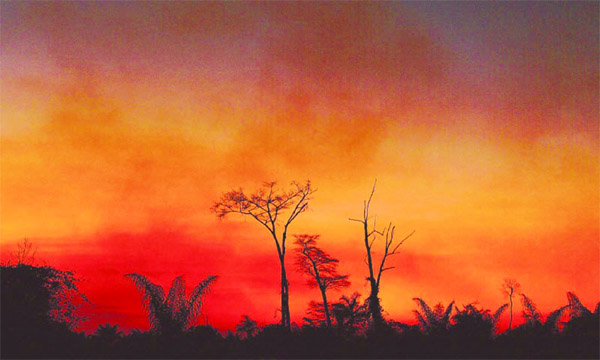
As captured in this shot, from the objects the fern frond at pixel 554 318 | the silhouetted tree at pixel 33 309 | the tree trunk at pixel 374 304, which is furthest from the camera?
the tree trunk at pixel 374 304

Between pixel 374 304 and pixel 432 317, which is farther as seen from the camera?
pixel 374 304

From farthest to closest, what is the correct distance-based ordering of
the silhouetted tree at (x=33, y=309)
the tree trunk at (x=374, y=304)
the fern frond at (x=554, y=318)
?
the tree trunk at (x=374, y=304), the fern frond at (x=554, y=318), the silhouetted tree at (x=33, y=309)

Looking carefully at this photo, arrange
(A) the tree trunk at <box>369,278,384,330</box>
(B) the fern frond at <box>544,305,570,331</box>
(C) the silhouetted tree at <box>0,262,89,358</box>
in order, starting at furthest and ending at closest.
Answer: (A) the tree trunk at <box>369,278,384,330</box>, (B) the fern frond at <box>544,305,570,331</box>, (C) the silhouetted tree at <box>0,262,89,358</box>

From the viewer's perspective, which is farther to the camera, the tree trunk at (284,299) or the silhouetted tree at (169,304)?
the tree trunk at (284,299)

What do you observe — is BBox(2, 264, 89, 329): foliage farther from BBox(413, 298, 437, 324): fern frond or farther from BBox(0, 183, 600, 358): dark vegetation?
BBox(413, 298, 437, 324): fern frond

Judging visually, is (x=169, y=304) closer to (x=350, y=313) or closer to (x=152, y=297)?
(x=152, y=297)

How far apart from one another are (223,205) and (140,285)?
11.6 metres

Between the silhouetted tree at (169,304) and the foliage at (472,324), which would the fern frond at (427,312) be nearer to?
the foliage at (472,324)

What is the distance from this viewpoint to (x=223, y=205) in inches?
1144

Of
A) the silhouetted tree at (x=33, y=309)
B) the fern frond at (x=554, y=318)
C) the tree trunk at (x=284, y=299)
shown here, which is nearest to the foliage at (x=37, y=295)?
the silhouetted tree at (x=33, y=309)

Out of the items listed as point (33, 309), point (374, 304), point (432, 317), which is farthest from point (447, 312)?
point (33, 309)

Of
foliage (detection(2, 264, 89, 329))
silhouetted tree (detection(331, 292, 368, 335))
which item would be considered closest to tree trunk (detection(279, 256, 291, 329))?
silhouetted tree (detection(331, 292, 368, 335))

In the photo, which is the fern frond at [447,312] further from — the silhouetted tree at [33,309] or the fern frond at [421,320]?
the silhouetted tree at [33,309]

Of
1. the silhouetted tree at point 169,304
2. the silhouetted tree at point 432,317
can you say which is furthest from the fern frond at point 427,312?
the silhouetted tree at point 169,304
